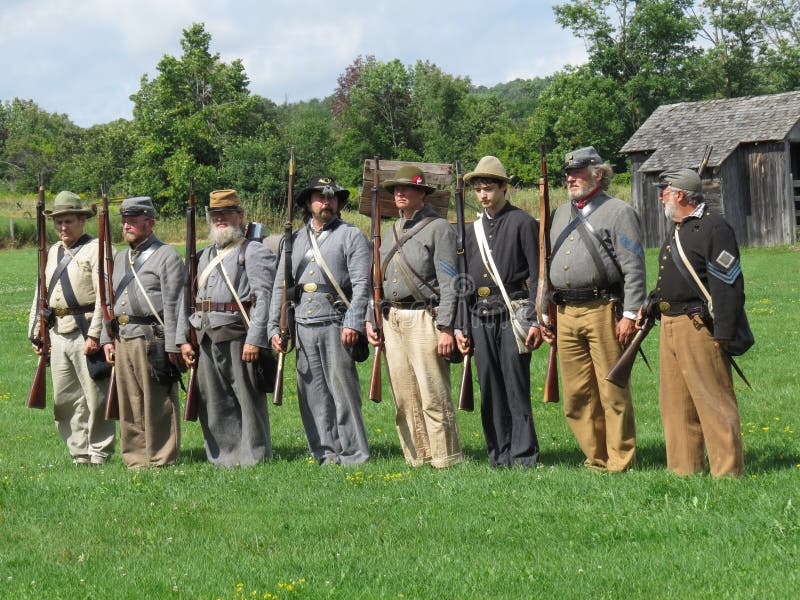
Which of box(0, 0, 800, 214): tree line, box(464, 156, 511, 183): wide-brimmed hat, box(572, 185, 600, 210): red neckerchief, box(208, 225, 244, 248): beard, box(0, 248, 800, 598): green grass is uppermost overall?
box(0, 0, 800, 214): tree line

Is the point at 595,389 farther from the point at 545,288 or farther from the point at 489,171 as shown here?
the point at 489,171

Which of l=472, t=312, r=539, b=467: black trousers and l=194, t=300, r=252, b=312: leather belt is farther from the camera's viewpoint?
l=194, t=300, r=252, b=312: leather belt

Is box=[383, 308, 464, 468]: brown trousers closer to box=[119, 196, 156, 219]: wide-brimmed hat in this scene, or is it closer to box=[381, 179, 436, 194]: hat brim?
box=[381, 179, 436, 194]: hat brim

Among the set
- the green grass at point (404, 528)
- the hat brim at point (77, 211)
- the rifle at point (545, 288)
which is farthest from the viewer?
the hat brim at point (77, 211)

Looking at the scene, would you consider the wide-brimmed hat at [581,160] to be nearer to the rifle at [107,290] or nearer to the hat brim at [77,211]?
the rifle at [107,290]

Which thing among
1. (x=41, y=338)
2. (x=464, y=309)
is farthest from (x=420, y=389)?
(x=41, y=338)

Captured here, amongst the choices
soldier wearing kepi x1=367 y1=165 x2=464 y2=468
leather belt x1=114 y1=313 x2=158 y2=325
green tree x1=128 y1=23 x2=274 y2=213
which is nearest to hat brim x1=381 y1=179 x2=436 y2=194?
soldier wearing kepi x1=367 y1=165 x2=464 y2=468

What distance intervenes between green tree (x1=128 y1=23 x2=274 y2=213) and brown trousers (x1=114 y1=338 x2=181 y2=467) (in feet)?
193

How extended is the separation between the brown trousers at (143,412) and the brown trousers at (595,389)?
12.5ft

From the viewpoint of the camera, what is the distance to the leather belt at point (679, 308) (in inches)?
329

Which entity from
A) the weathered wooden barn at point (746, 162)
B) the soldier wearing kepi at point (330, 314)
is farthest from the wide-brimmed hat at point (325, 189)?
the weathered wooden barn at point (746, 162)

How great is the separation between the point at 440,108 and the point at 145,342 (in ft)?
210

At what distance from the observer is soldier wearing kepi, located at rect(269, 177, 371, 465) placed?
998 centimetres

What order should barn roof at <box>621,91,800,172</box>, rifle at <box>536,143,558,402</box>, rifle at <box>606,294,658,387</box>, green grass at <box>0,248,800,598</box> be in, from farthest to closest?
barn roof at <box>621,91,800,172</box> → rifle at <box>536,143,558,402</box> → rifle at <box>606,294,658,387</box> → green grass at <box>0,248,800,598</box>
